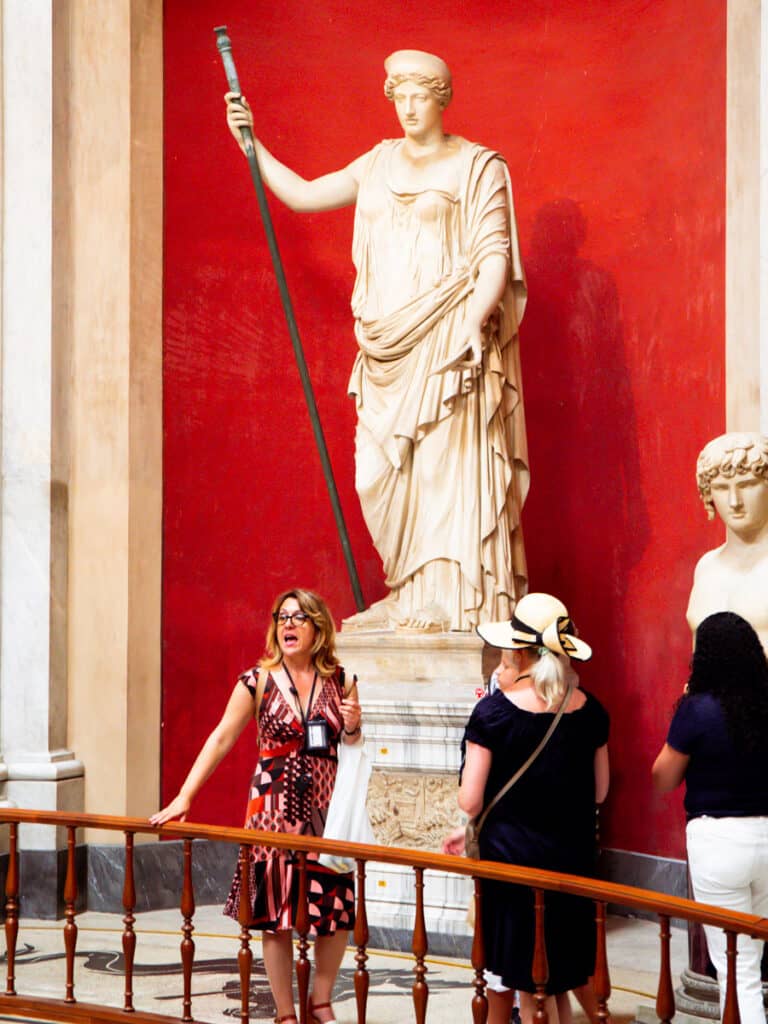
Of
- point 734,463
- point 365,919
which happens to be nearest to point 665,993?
point 365,919

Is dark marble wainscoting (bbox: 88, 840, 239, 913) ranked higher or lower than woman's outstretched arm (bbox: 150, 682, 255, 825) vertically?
lower

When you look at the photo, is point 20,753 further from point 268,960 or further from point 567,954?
point 567,954

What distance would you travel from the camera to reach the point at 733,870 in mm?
3984

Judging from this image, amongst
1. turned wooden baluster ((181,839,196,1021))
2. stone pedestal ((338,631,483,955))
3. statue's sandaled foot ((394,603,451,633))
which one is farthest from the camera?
statue's sandaled foot ((394,603,451,633))

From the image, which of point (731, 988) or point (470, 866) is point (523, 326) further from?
point (731, 988)

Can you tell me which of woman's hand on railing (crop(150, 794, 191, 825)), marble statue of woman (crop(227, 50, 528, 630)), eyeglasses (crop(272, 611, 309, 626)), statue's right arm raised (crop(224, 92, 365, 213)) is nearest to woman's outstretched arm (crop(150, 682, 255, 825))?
woman's hand on railing (crop(150, 794, 191, 825))

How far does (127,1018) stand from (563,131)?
462 centimetres

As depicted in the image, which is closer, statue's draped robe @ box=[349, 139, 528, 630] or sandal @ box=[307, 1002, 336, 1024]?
sandal @ box=[307, 1002, 336, 1024]

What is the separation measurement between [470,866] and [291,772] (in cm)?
89

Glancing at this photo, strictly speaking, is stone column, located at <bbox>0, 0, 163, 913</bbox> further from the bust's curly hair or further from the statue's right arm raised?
the bust's curly hair

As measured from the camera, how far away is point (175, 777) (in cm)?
738

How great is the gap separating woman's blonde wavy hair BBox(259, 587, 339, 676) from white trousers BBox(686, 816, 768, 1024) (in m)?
1.22

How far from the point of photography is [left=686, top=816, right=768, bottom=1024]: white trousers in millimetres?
3979

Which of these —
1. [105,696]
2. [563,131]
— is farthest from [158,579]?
[563,131]
